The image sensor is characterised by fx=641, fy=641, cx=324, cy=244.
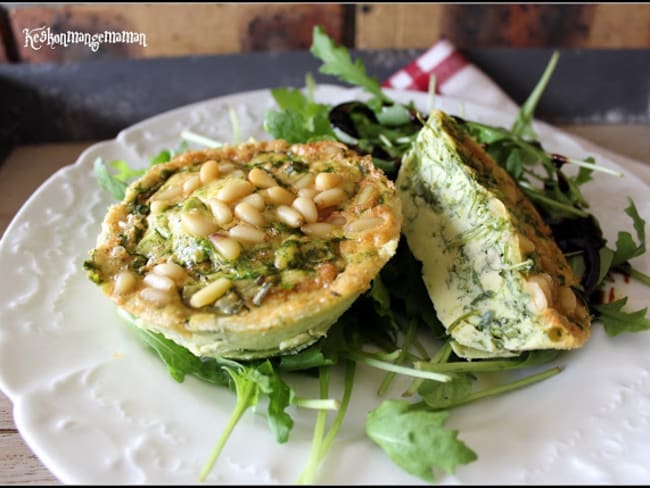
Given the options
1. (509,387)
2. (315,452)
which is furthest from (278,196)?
(509,387)

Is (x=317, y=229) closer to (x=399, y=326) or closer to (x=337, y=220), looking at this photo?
(x=337, y=220)

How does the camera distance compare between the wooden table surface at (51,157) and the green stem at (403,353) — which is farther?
the wooden table surface at (51,157)

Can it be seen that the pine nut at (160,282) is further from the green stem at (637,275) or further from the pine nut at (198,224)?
the green stem at (637,275)

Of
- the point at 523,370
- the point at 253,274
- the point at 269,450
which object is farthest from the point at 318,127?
the point at 269,450

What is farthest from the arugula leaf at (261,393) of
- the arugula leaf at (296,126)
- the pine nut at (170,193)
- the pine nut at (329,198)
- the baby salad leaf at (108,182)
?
the arugula leaf at (296,126)

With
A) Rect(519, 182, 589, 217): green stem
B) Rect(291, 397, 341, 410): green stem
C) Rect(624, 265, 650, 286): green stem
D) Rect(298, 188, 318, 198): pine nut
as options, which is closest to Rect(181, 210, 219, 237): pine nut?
Rect(298, 188, 318, 198): pine nut

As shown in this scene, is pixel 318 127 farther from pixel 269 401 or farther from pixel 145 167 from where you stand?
pixel 269 401

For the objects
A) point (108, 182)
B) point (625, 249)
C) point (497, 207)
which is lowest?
point (625, 249)
